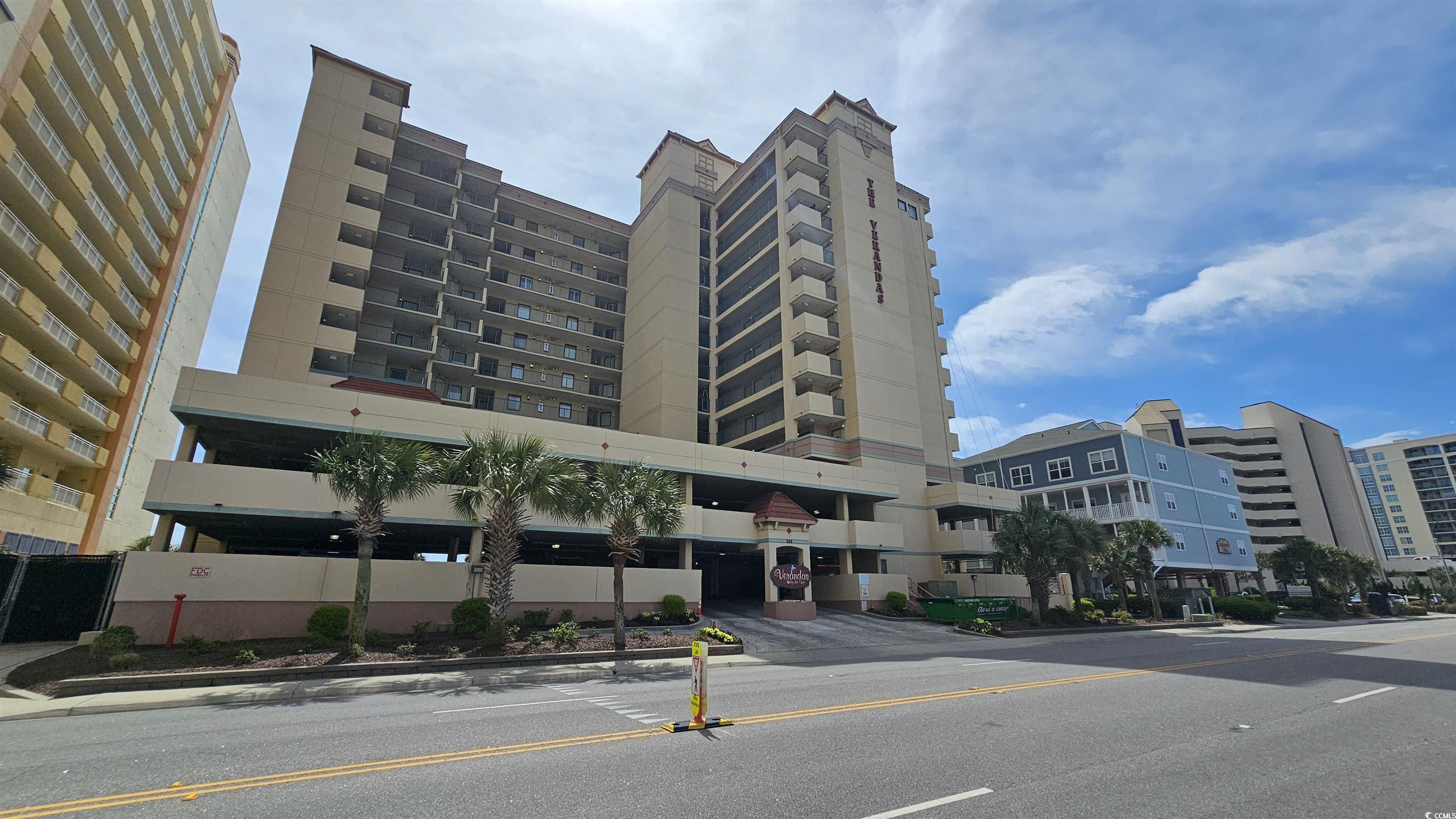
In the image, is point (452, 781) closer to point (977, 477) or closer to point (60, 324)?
point (60, 324)

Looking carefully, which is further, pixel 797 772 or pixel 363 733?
pixel 363 733

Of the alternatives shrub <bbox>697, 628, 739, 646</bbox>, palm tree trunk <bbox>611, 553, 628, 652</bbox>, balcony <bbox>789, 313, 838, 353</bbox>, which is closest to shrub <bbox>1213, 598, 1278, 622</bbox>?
balcony <bbox>789, 313, 838, 353</bbox>

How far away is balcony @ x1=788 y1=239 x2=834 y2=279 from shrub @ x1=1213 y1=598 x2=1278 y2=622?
4012 cm

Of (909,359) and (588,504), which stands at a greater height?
(909,359)

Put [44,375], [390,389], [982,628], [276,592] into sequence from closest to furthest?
[276,592] → [44,375] → [982,628] → [390,389]

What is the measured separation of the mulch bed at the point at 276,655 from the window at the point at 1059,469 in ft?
157

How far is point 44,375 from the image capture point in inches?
1244

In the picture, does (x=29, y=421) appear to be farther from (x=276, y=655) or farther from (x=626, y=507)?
(x=626, y=507)

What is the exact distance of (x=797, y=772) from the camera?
7391 mm

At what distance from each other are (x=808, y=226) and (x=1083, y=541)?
2984cm

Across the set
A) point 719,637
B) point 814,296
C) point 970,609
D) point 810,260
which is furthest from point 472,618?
point 810,260

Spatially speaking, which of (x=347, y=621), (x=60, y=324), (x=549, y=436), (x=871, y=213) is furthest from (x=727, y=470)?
(x=60, y=324)

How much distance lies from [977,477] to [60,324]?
72.1 meters

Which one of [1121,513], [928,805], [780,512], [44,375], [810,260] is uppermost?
[810,260]
